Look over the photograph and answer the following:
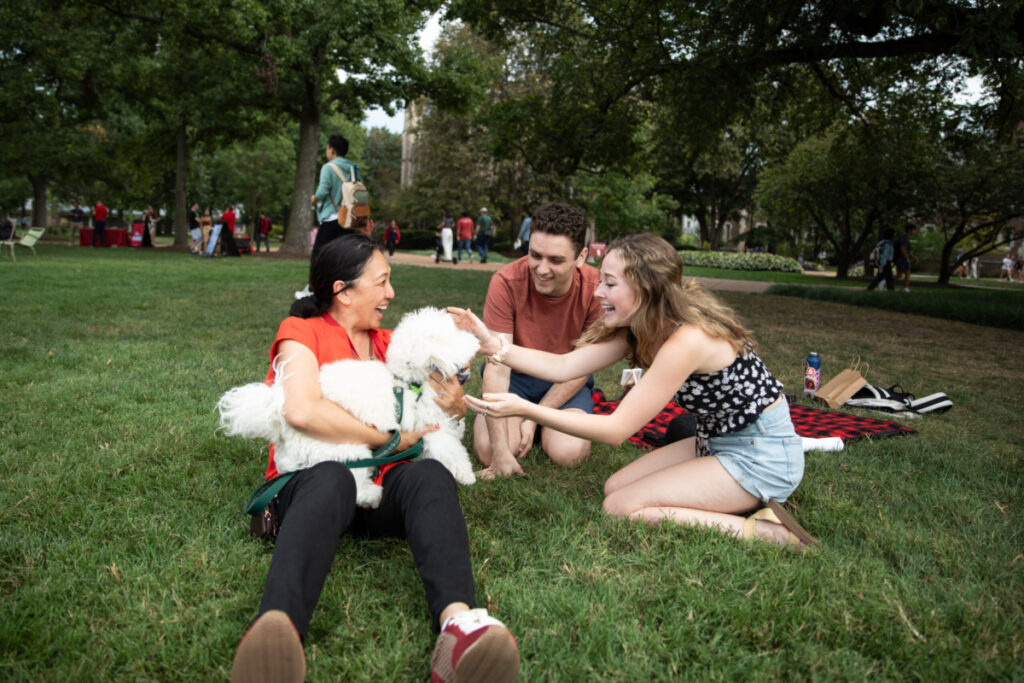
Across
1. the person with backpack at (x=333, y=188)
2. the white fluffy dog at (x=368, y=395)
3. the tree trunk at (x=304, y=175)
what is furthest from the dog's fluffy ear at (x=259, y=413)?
→ the tree trunk at (x=304, y=175)

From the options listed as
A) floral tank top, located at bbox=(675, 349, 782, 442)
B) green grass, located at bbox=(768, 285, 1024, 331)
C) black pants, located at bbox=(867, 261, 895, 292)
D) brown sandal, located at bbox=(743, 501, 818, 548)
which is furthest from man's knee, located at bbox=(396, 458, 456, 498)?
black pants, located at bbox=(867, 261, 895, 292)

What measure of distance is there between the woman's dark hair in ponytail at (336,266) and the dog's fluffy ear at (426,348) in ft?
1.03

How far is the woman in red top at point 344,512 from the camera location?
6.19 feet

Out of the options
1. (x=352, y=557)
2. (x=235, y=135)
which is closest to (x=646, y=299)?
(x=352, y=557)

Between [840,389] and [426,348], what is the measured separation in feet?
15.1

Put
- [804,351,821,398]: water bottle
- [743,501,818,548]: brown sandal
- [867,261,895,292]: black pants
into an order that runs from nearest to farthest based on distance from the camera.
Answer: [743,501,818,548]: brown sandal < [804,351,821,398]: water bottle < [867,261,895,292]: black pants

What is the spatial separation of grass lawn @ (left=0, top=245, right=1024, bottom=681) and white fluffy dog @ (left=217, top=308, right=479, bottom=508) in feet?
1.53

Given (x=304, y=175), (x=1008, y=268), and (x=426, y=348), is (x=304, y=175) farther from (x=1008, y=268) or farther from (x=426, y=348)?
(x=1008, y=268)

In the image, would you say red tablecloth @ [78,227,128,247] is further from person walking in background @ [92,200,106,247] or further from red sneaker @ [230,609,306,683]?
red sneaker @ [230,609,306,683]

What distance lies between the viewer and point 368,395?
2.63 m

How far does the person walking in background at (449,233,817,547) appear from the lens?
2.83 metres

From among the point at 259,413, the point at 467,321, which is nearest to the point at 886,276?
the point at 467,321

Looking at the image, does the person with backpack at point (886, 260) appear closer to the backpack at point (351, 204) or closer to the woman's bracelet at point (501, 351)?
the backpack at point (351, 204)

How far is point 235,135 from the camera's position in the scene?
25.8 meters
